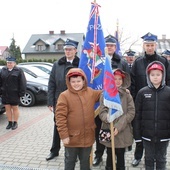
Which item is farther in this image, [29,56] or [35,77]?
[29,56]

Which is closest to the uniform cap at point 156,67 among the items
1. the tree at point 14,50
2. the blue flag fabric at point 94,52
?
the blue flag fabric at point 94,52

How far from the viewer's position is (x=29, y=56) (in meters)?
53.8

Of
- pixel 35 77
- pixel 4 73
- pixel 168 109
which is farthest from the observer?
pixel 35 77

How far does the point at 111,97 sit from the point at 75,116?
1.73 feet

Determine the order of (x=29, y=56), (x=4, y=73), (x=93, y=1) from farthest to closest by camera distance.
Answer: (x=29, y=56), (x=4, y=73), (x=93, y=1)

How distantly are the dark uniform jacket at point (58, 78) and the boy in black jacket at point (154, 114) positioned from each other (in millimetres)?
1402

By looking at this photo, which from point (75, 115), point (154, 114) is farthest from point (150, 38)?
point (75, 115)

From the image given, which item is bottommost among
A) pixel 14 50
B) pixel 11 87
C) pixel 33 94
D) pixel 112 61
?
pixel 33 94

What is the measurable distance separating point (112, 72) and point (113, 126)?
72cm

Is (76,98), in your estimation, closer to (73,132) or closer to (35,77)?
(73,132)

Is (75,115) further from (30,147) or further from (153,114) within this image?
(30,147)

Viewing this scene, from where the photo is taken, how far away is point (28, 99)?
33.7ft

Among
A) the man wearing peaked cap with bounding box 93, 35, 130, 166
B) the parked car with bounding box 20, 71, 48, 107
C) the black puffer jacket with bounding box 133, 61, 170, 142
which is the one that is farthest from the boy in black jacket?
the parked car with bounding box 20, 71, 48, 107

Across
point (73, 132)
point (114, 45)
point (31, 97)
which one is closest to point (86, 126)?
point (73, 132)
